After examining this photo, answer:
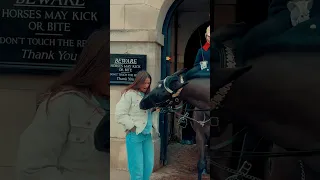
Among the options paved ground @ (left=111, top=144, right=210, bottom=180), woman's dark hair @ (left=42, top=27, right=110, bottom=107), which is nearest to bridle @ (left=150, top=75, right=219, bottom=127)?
paved ground @ (left=111, top=144, right=210, bottom=180)

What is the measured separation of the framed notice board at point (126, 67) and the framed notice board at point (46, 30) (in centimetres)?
167

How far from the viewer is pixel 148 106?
9.34ft

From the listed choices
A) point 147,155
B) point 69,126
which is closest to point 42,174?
point 69,126

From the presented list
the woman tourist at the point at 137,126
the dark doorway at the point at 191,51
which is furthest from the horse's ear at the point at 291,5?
the dark doorway at the point at 191,51

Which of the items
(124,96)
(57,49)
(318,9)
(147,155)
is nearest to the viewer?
(318,9)

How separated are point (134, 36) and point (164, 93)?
55 centimetres

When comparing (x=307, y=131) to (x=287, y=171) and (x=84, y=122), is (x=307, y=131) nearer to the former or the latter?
(x=287, y=171)

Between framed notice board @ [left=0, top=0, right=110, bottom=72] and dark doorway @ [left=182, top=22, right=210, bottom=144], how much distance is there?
3.02 m

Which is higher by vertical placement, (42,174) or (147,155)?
(42,174)

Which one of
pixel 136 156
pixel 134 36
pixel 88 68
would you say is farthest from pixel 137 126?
pixel 88 68

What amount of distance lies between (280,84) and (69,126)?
2.56ft

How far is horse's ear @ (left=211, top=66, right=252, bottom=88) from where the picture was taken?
1.14 m

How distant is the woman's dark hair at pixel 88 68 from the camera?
130cm

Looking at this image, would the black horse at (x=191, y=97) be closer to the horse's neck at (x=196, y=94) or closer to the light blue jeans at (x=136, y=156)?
the horse's neck at (x=196, y=94)
